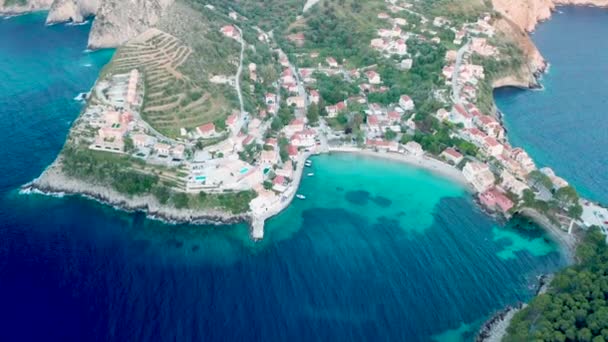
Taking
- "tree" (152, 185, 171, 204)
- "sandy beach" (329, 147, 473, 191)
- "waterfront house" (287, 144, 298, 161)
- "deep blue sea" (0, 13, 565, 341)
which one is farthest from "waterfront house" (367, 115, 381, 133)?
"tree" (152, 185, 171, 204)

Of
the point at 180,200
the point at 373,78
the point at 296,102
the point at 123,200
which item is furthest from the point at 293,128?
the point at 123,200

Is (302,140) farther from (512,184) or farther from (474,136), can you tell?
(512,184)

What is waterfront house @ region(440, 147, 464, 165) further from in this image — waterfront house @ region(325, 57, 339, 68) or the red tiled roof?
the red tiled roof

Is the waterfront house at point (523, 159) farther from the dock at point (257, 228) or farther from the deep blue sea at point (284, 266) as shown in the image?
the dock at point (257, 228)

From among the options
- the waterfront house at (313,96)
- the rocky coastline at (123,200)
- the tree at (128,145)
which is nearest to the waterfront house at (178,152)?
the tree at (128,145)

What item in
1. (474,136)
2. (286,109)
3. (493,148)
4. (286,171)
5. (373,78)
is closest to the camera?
(286,171)

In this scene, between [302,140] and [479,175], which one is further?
[302,140]

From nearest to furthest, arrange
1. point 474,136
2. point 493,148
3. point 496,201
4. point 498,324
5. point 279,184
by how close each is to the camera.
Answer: point 498,324
point 496,201
point 279,184
point 493,148
point 474,136
